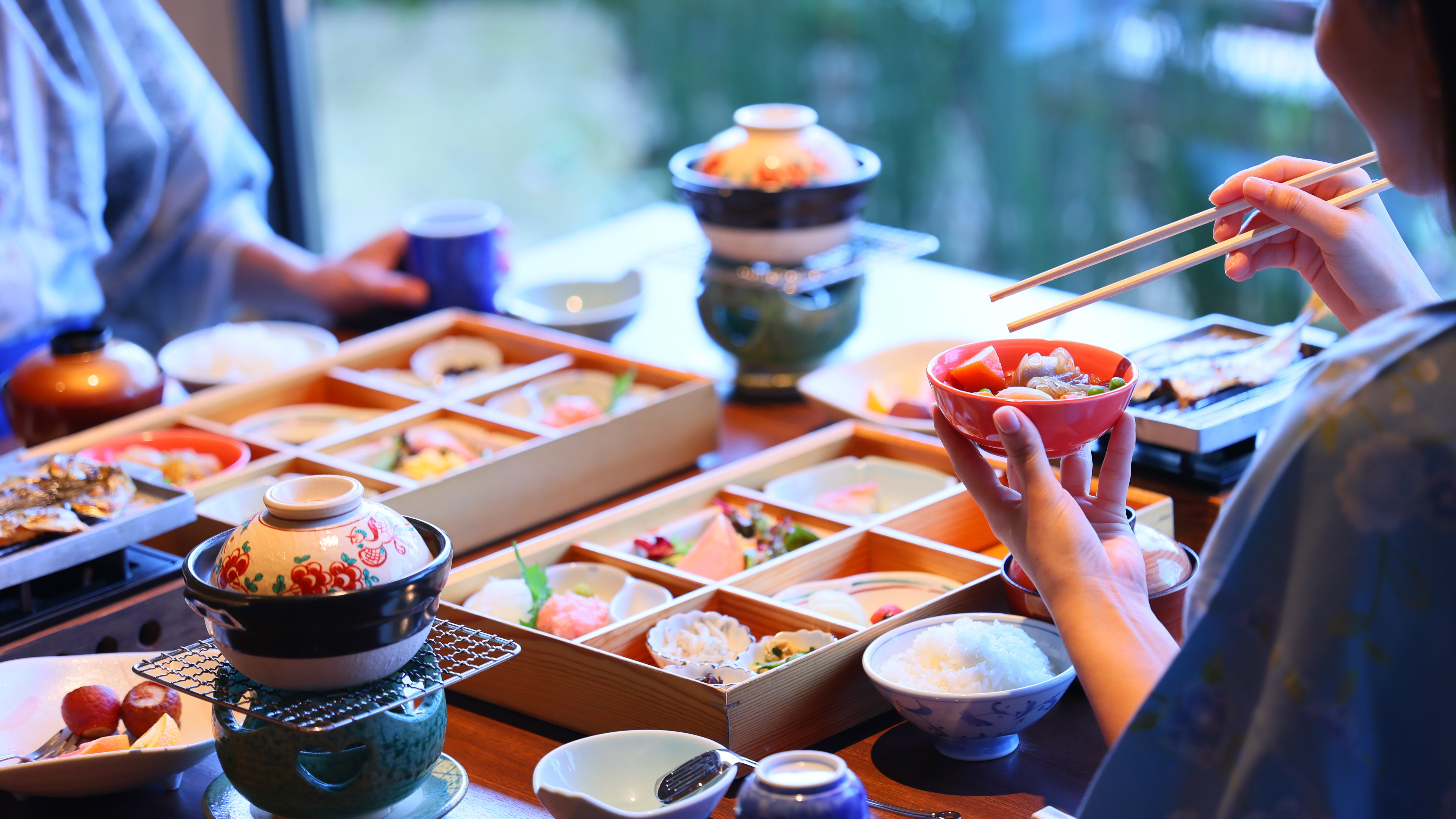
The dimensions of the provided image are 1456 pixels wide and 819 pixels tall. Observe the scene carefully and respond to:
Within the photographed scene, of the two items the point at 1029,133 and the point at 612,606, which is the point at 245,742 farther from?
the point at 1029,133

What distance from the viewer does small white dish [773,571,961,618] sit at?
1650 millimetres

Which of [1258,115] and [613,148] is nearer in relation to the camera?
[1258,115]

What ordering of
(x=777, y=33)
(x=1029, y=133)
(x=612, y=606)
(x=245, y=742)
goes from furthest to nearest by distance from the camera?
(x=777, y=33)
(x=1029, y=133)
(x=612, y=606)
(x=245, y=742)

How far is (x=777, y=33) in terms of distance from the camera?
21.9ft

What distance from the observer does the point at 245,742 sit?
45.9 inches

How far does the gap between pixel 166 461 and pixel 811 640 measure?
3.62 feet

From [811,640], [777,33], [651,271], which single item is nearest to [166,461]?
[811,640]

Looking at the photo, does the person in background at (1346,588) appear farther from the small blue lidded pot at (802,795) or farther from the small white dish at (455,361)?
the small white dish at (455,361)

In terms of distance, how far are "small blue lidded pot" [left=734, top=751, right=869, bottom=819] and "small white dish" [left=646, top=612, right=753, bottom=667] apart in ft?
1.16

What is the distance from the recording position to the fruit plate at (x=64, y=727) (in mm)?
1247

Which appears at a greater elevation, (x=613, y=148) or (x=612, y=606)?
(x=612, y=606)

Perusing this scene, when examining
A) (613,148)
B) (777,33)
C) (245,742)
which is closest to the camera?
(245,742)

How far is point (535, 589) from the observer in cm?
158

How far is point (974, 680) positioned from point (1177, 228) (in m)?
0.53
